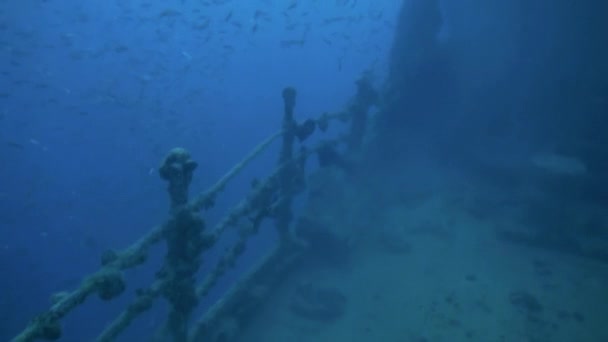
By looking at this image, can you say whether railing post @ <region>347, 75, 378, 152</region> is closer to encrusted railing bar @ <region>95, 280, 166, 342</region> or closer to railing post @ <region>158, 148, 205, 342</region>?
railing post @ <region>158, 148, 205, 342</region>

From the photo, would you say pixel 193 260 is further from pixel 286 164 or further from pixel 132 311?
pixel 286 164

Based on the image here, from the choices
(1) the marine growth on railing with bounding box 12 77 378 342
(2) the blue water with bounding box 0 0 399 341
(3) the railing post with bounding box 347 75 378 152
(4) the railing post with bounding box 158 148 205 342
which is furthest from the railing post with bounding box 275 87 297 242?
(2) the blue water with bounding box 0 0 399 341

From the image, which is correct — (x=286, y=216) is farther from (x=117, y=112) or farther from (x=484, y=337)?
(x=117, y=112)

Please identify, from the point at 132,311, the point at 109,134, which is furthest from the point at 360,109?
the point at 109,134

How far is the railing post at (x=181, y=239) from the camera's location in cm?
417

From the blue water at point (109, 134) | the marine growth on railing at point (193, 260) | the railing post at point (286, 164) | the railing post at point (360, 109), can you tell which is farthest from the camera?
the blue water at point (109, 134)

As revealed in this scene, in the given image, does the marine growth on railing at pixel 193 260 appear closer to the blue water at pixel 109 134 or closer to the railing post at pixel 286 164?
the railing post at pixel 286 164

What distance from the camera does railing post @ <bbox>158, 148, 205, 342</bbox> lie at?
13.7ft

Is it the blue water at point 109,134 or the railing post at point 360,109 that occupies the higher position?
the railing post at point 360,109

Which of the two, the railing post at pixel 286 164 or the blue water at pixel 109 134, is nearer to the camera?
the railing post at pixel 286 164

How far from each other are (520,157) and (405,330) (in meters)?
6.88

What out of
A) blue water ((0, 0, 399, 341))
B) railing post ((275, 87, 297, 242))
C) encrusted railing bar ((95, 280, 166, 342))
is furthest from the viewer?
blue water ((0, 0, 399, 341))

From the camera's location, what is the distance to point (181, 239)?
4.32 m

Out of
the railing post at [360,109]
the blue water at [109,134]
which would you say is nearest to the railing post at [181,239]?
the railing post at [360,109]
